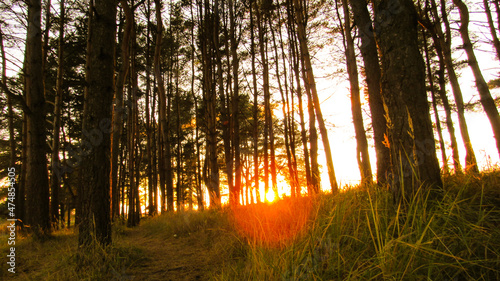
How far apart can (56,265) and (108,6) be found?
340 centimetres

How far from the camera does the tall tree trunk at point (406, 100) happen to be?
2.03 m

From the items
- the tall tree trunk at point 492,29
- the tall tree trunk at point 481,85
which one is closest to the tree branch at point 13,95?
the tall tree trunk at point 481,85

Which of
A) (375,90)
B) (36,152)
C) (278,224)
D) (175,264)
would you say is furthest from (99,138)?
(375,90)

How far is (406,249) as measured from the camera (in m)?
1.41

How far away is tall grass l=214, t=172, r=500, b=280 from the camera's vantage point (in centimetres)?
131

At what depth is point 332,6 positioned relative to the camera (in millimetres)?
10078

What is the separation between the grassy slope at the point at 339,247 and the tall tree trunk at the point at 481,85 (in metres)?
7.18

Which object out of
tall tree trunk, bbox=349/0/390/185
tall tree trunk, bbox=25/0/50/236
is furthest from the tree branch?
tall tree trunk, bbox=349/0/390/185

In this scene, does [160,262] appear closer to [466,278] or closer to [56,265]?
[56,265]

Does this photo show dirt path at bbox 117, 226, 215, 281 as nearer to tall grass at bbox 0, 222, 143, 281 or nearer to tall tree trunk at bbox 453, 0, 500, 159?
tall grass at bbox 0, 222, 143, 281

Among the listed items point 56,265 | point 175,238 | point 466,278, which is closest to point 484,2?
point 466,278

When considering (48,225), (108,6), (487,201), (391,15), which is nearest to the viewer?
(487,201)

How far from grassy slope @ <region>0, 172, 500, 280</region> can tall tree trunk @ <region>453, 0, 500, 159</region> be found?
7181 mm

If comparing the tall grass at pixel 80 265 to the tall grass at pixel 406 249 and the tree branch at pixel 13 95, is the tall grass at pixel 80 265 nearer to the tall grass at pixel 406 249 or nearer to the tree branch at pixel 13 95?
the tall grass at pixel 406 249
